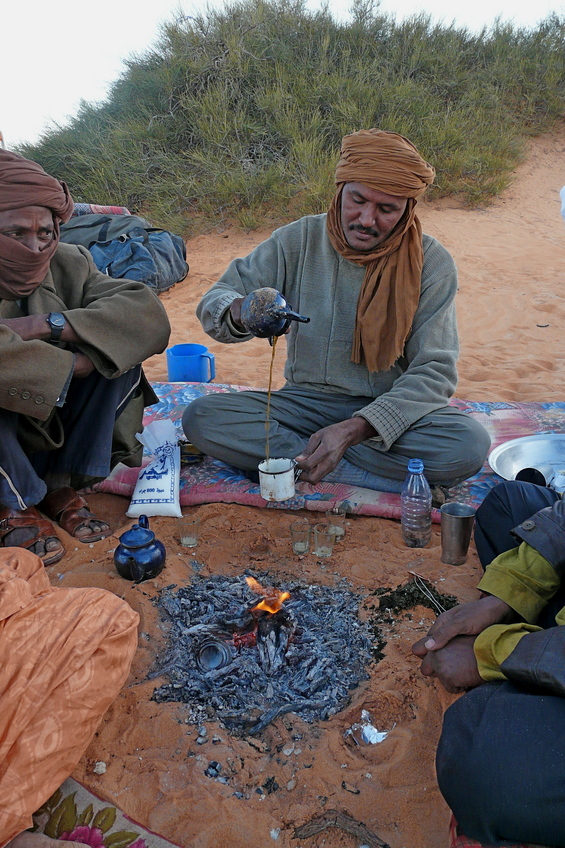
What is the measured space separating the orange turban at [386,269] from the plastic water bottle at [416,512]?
0.65 meters

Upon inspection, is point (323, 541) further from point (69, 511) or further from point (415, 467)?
point (69, 511)

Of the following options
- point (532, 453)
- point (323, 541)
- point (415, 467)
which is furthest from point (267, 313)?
point (532, 453)

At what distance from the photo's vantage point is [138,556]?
2664mm

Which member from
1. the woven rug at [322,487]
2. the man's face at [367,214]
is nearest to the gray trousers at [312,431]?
the woven rug at [322,487]

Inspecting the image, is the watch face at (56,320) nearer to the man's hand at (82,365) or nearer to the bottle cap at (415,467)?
the man's hand at (82,365)

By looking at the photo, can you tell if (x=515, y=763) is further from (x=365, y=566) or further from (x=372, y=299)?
(x=372, y=299)

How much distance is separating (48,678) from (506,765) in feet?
3.65

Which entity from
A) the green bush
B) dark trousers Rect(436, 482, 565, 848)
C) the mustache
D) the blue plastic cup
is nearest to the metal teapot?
the mustache

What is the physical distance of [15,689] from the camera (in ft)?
5.26

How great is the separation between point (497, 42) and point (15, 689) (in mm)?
13225

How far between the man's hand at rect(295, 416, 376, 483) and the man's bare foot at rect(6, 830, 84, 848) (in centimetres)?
181

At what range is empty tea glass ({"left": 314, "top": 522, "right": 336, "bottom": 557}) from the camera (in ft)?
9.47

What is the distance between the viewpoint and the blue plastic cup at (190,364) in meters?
4.82

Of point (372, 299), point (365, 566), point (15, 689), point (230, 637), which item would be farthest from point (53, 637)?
point (372, 299)
